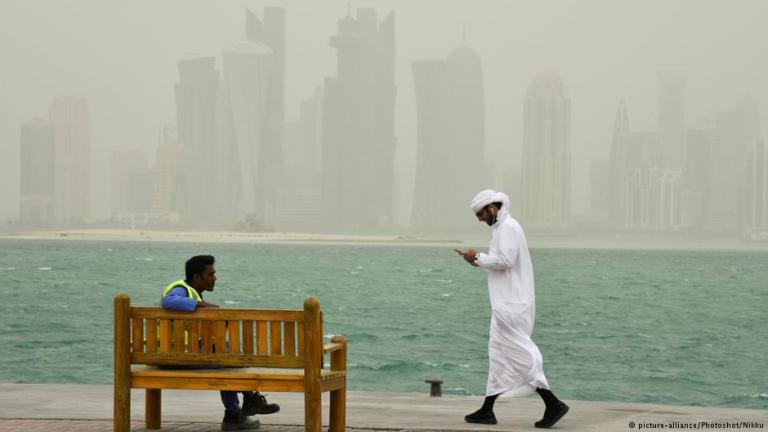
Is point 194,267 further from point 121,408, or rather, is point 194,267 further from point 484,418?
point 484,418

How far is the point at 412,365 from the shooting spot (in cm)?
3253

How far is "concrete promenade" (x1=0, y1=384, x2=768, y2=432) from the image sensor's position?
29.3 feet

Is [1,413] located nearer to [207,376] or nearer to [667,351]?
[207,376]

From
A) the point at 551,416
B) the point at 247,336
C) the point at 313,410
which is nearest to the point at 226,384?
the point at 247,336

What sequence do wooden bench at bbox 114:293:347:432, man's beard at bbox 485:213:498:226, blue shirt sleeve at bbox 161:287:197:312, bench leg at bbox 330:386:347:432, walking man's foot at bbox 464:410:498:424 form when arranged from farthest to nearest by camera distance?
man's beard at bbox 485:213:498:226 < walking man's foot at bbox 464:410:498:424 < bench leg at bbox 330:386:347:432 < blue shirt sleeve at bbox 161:287:197:312 < wooden bench at bbox 114:293:347:432

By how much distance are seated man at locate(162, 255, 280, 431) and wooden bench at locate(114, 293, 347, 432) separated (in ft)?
0.57

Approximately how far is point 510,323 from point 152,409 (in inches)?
91.2

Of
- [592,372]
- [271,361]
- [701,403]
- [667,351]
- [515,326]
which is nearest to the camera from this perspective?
[271,361]

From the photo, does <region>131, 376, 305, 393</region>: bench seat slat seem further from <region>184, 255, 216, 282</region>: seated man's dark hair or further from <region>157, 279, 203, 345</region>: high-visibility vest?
<region>184, 255, 216, 282</region>: seated man's dark hair

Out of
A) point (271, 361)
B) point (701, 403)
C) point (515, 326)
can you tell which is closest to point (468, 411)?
point (515, 326)

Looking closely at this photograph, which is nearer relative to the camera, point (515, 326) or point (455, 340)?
point (515, 326)

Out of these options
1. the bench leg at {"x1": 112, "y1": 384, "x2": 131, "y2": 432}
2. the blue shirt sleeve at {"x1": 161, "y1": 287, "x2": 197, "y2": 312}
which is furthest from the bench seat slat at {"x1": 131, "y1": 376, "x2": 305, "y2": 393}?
the blue shirt sleeve at {"x1": 161, "y1": 287, "x2": 197, "y2": 312}

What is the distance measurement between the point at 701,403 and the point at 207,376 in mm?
18405

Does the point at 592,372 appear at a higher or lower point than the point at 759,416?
lower
